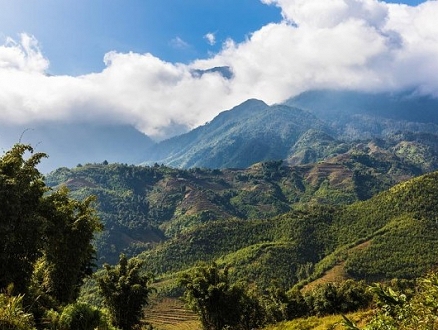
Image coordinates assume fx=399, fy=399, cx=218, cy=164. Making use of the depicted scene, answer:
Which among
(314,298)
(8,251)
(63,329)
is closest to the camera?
(63,329)

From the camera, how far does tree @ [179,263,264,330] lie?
43688mm

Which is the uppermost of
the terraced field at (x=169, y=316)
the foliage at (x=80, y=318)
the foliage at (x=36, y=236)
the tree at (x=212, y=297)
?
the foliage at (x=36, y=236)

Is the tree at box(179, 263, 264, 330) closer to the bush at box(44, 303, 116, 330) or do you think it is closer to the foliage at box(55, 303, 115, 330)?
the foliage at box(55, 303, 115, 330)

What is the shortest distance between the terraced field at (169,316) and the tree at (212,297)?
89659 millimetres

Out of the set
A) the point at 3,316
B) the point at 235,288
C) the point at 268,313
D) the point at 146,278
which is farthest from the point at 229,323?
the point at 3,316

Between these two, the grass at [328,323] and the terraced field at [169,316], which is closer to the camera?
the grass at [328,323]

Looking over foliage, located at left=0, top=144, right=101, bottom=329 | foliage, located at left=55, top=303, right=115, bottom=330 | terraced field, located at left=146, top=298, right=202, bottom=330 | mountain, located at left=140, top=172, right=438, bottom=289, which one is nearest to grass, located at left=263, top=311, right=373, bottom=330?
foliage, located at left=55, top=303, right=115, bottom=330

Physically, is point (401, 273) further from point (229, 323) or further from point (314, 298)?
point (229, 323)

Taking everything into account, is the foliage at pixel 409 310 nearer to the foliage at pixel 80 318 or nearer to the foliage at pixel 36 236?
the foliage at pixel 36 236

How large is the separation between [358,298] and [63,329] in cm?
5201

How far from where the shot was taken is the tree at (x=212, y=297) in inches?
1720

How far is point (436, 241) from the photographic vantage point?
16600 cm

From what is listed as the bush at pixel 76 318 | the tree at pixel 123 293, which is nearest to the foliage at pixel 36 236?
the bush at pixel 76 318

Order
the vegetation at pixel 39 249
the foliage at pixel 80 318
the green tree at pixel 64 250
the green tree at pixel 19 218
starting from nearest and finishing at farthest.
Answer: the foliage at pixel 80 318 < the vegetation at pixel 39 249 < the green tree at pixel 19 218 < the green tree at pixel 64 250
